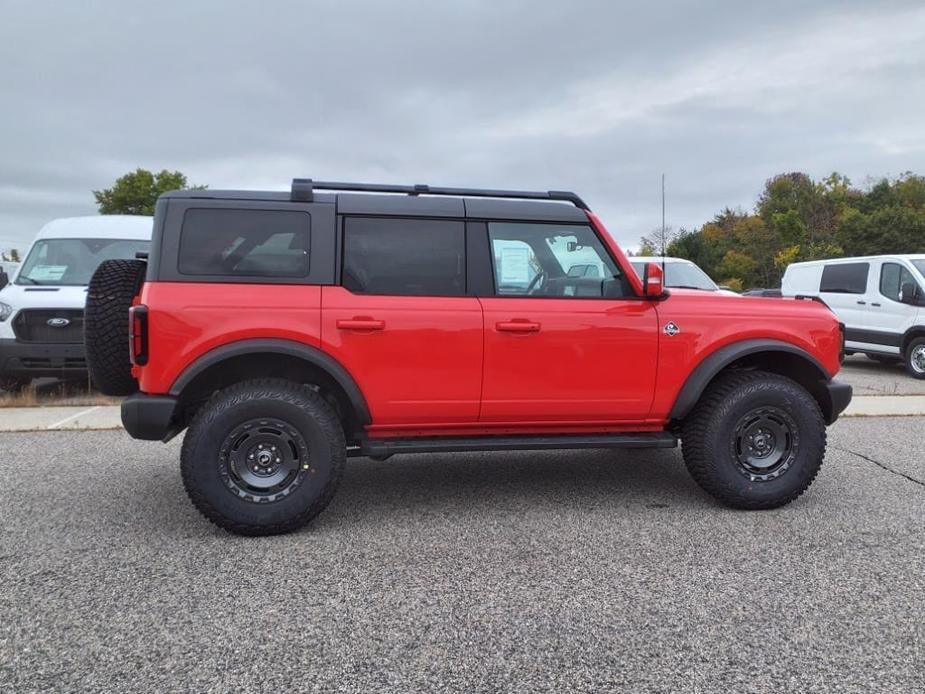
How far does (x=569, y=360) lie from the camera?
3963 mm

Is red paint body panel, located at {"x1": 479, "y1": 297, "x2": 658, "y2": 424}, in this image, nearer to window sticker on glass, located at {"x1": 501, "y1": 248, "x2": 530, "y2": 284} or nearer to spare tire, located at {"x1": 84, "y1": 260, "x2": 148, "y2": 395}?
window sticker on glass, located at {"x1": 501, "y1": 248, "x2": 530, "y2": 284}

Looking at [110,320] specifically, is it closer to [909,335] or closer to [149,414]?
[149,414]

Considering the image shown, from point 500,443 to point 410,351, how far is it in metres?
0.76

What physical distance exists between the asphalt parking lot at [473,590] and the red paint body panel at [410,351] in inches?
27.5

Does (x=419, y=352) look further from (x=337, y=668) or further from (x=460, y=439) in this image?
(x=337, y=668)

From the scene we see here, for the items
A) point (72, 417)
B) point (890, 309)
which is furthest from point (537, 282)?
point (890, 309)

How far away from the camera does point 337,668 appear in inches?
96.8

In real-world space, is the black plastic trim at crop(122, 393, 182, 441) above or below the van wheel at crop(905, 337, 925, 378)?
above

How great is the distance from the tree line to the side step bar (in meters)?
38.0

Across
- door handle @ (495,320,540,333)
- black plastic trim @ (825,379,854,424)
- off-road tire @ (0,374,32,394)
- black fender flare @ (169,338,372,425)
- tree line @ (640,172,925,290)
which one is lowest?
off-road tire @ (0,374,32,394)

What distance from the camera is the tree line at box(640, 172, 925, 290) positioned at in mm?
41875

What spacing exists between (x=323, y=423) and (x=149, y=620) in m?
1.25

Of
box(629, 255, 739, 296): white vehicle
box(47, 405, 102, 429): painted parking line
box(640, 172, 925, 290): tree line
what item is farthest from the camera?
box(640, 172, 925, 290): tree line

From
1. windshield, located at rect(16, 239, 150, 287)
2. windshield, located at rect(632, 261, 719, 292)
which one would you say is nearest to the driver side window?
windshield, located at rect(16, 239, 150, 287)
